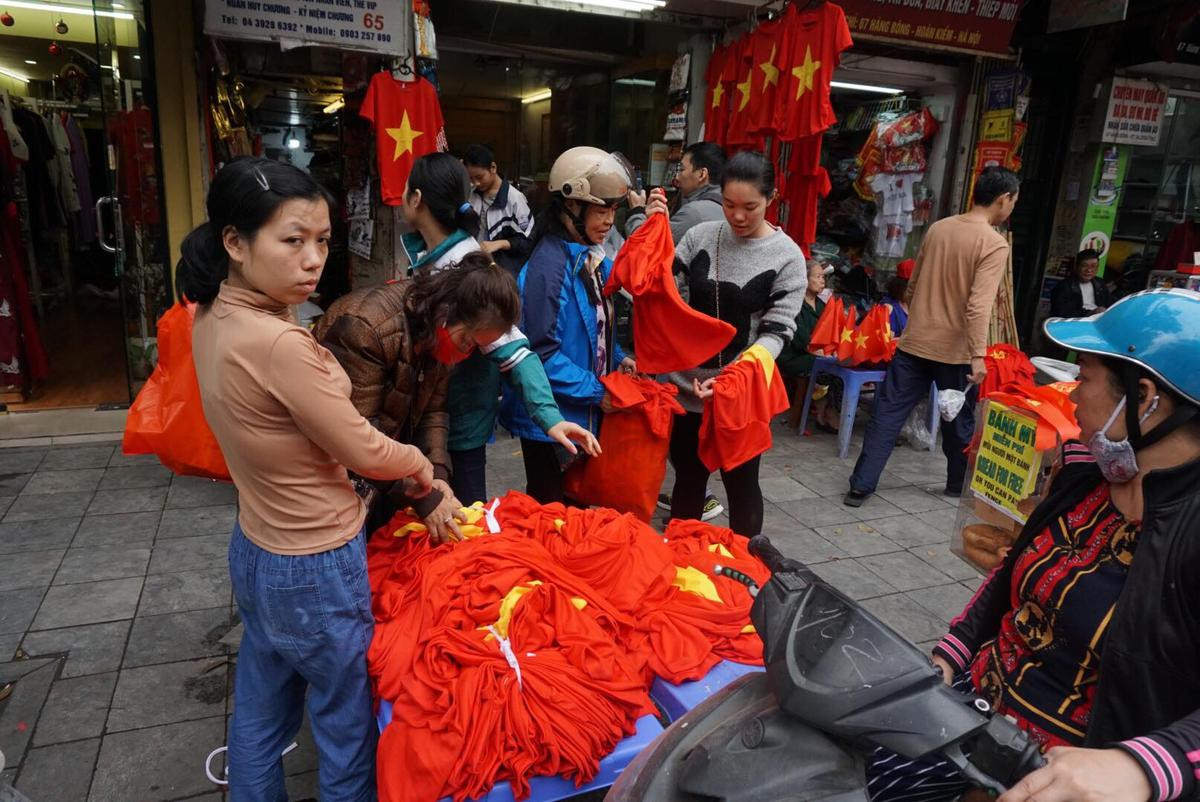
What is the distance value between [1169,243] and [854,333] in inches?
233

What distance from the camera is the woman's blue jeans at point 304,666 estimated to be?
1.85 meters

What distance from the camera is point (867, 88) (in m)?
8.09

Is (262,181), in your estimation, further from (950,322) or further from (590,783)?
(950,322)

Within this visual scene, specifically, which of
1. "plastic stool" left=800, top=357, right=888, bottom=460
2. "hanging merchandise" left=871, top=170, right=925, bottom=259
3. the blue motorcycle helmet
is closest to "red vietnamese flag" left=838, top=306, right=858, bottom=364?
"plastic stool" left=800, top=357, right=888, bottom=460

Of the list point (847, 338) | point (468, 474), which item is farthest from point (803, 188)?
point (468, 474)

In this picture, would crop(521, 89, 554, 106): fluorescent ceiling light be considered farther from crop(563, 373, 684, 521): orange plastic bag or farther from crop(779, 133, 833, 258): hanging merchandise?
crop(563, 373, 684, 521): orange plastic bag

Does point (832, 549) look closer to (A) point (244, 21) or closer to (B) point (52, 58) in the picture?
(A) point (244, 21)

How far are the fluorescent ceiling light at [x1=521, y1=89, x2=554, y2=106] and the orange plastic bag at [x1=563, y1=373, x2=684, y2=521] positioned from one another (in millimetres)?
5560

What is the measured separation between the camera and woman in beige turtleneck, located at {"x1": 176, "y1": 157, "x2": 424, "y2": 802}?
1.65 m

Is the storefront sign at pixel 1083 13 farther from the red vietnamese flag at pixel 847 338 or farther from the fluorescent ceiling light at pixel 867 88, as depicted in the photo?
the red vietnamese flag at pixel 847 338

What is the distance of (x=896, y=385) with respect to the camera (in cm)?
515

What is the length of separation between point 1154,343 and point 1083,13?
760 cm

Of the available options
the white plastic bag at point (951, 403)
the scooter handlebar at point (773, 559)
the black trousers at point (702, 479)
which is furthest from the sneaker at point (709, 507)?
the scooter handlebar at point (773, 559)

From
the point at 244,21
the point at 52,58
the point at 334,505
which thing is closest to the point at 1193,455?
the point at 334,505
